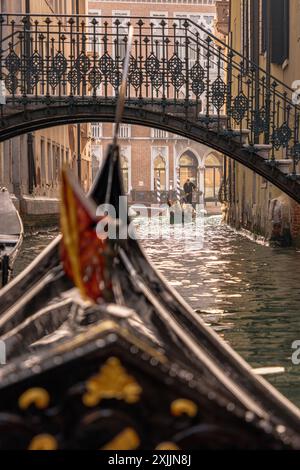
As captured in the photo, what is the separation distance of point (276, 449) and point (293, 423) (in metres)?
0.33

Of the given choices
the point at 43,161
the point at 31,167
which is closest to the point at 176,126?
the point at 31,167

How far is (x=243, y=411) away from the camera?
1.95 metres

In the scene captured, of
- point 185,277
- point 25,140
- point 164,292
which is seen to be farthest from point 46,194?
point 164,292

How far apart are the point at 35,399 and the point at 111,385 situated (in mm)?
154

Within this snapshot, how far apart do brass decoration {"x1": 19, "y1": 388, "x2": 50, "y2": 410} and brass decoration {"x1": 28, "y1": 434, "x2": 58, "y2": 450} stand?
6cm

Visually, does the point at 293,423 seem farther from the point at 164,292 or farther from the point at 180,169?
the point at 180,169

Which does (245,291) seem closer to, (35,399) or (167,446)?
(167,446)

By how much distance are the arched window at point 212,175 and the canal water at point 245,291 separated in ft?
96.6

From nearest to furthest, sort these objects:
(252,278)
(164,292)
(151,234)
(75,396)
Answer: (75,396)
(164,292)
(252,278)
(151,234)

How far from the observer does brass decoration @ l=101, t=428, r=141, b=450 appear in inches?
75.9

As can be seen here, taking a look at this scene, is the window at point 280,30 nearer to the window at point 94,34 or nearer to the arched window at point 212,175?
the window at point 94,34

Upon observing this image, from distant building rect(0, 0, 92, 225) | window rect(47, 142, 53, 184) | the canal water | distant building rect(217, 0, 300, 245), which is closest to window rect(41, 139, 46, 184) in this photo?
distant building rect(0, 0, 92, 225)

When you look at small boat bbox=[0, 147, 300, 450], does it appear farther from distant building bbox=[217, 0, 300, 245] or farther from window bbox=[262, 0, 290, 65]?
window bbox=[262, 0, 290, 65]
